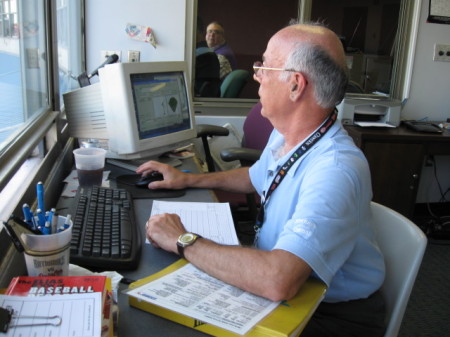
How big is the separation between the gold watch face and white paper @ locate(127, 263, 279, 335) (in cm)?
7

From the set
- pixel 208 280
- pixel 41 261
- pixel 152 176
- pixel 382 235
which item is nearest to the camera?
pixel 41 261

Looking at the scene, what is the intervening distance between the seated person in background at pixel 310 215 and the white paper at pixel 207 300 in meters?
0.02

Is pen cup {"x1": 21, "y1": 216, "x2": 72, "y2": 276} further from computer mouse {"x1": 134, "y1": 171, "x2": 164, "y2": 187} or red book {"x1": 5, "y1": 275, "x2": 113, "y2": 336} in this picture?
computer mouse {"x1": 134, "y1": 171, "x2": 164, "y2": 187}

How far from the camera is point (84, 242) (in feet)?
3.18

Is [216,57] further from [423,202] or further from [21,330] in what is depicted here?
[21,330]

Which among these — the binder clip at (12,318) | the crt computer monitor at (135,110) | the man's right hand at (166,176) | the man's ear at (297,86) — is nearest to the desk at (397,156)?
the crt computer monitor at (135,110)

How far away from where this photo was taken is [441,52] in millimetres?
3473

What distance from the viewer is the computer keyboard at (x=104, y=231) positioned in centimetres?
94

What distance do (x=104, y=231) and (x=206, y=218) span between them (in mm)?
299

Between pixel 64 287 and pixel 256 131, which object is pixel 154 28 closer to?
pixel 256 131

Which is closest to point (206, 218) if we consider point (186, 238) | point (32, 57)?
point (186, 238)

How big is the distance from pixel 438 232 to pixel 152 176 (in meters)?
2.46

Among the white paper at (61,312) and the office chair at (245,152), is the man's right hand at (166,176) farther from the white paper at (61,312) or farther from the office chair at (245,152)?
the white paper at (61,312)

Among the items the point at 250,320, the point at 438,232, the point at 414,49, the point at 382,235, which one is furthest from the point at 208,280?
the point at 414,49
